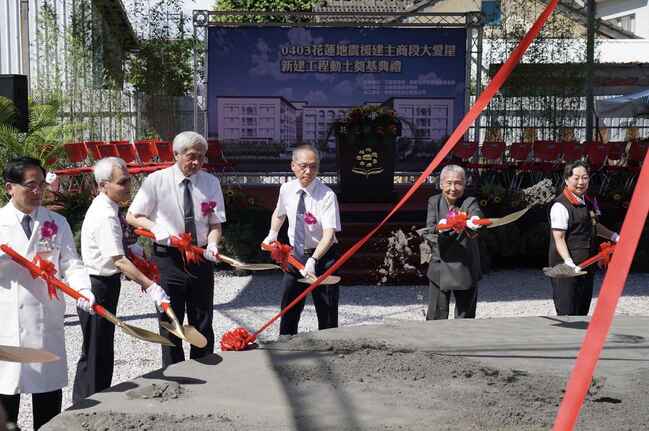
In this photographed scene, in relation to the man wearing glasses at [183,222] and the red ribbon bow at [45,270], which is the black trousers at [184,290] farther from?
the red ribbon bow at [45,270]

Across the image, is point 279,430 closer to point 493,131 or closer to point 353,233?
point 353,233

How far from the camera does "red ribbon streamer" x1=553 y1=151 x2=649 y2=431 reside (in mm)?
1975

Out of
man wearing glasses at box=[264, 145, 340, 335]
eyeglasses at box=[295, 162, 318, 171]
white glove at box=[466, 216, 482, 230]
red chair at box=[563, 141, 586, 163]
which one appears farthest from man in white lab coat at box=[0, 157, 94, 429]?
red chair at box=[563, 141, 586, 163]

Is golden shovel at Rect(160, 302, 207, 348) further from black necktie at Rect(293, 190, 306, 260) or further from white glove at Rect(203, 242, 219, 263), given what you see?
black necktie at Rect(293, 190, 306, 260)

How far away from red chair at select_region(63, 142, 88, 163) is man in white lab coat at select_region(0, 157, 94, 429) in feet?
26.8

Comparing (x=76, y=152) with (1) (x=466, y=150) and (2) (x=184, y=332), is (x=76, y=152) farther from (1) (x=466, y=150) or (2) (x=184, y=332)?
(2) (x=184, y=332)

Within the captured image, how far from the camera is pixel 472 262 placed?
18.0 ft

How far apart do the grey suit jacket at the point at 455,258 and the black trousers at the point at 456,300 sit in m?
0.06

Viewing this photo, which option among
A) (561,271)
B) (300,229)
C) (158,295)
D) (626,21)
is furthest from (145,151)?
(626,21)

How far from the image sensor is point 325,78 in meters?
13.4

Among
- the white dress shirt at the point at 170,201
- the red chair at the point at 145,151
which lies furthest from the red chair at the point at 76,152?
the white dress shirt at the point at 170,201

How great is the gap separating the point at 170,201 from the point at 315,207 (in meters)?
0.93

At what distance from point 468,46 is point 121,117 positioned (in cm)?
626

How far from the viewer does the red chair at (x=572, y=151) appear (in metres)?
12.9
